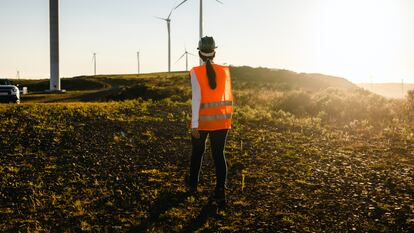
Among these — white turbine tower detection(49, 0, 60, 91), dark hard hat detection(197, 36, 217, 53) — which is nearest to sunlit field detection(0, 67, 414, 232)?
dark hard hat detection(197, 36, 217, 53)

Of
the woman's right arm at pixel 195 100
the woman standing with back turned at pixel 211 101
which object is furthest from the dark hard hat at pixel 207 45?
the woman's right arm at pixel 195 100

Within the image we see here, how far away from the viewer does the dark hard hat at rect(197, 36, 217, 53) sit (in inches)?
250

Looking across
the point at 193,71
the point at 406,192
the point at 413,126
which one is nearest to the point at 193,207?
the point at 193,71

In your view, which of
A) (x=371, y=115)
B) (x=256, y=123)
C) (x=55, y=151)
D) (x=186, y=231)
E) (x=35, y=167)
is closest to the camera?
(x=186, y=231)

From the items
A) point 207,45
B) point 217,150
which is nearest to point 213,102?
point 217,150

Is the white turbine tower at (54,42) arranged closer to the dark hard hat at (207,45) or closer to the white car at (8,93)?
the white car at (8,93)

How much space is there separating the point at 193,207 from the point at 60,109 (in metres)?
11.6

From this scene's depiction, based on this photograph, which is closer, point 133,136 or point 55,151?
point 55,151

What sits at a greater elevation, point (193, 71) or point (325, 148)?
A: point (193, 71)

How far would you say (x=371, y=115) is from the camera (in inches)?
796

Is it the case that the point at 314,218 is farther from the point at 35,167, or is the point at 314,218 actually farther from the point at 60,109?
the point at 60,109

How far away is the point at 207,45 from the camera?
6352 mm

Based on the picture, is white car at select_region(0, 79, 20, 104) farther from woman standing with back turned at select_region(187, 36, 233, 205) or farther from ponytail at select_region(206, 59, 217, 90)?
ponytail at select_region(206, 59, 217, 90)

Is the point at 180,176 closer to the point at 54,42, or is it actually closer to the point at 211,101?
the point at 211,101
